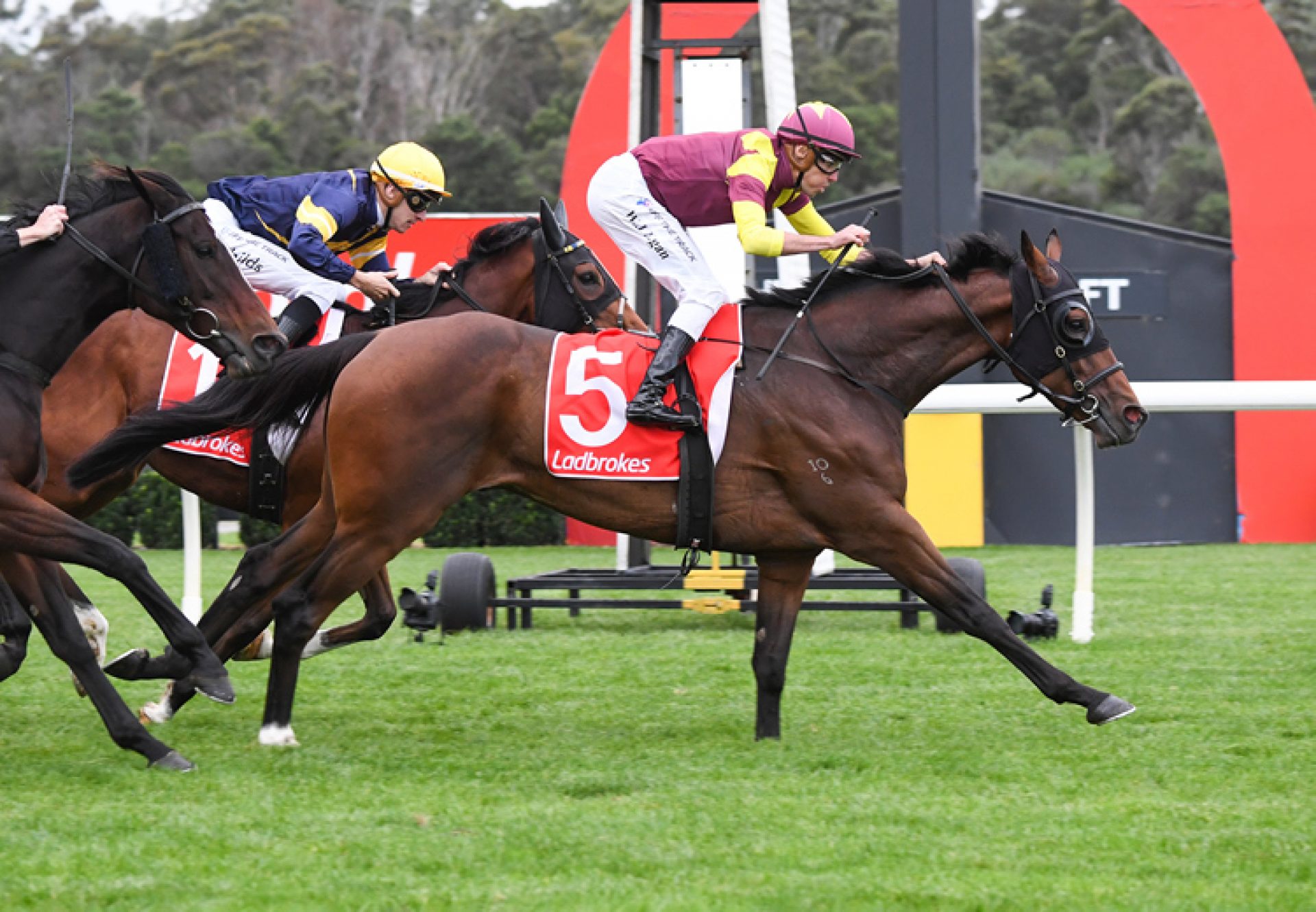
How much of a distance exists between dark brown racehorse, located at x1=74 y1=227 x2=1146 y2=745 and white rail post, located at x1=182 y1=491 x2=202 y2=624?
203 centimetres

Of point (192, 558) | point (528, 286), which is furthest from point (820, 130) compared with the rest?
point (192, 558)

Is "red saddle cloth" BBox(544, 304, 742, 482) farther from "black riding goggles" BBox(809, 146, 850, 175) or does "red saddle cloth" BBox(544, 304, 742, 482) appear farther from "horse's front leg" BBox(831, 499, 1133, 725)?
"black riding goggles" BBox(809, 146, 850, 175)

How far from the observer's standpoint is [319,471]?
19.6ft

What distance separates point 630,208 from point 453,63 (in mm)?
38258

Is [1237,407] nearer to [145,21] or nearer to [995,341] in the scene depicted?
[995,341]

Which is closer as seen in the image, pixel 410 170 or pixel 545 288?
pixel 410 170

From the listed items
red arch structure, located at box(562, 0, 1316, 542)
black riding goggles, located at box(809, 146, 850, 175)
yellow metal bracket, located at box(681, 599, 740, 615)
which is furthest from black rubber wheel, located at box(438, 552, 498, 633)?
red arch structure, located at box(562, 0, 1316, 542)

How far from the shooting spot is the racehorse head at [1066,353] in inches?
207

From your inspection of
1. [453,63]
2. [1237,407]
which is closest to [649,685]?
[1237,407]

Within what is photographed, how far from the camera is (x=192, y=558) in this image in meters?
7.45

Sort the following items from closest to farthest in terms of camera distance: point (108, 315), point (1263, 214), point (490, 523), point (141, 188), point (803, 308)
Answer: point (141, 188) < point (108, 315) < point (803, 308) < point (1263, 214) < point (490, 523)

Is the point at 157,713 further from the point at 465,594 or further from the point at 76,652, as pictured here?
the point at 465,594

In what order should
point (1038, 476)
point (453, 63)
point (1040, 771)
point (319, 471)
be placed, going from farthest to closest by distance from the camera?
point (453, 63) → point (1038, 476) → point (319, 471) → point (1040, 771)

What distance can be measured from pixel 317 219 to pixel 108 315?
1.20 m
